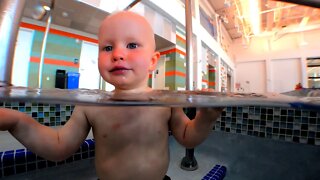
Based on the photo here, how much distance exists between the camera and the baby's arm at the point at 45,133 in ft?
1.16

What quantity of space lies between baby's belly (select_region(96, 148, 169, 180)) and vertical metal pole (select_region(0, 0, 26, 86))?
0.99ft

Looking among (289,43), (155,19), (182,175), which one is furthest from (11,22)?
(289,43)

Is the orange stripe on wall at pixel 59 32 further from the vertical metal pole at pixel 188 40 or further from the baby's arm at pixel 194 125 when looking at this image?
the baby's arm at pixel 194 125

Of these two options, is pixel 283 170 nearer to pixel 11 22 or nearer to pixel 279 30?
pixel 11 22

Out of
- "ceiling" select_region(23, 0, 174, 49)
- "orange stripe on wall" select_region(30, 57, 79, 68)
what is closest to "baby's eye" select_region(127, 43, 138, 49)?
"ceiling" select_region(23, 0, 174, 49)

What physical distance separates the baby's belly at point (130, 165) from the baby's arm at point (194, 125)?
0.09 meters

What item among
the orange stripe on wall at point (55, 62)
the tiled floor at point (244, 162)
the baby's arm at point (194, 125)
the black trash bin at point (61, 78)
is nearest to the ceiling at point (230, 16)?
the baby's arm at point (194, 125)

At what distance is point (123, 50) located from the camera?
47cm

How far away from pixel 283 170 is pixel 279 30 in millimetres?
9491

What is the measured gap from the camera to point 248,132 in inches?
31.9

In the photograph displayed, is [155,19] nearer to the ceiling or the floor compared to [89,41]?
nearer to the ceiling

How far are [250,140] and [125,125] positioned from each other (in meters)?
0.63

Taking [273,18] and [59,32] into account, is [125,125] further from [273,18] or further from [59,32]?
[273,18]

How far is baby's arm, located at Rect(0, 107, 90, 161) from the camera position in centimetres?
35
